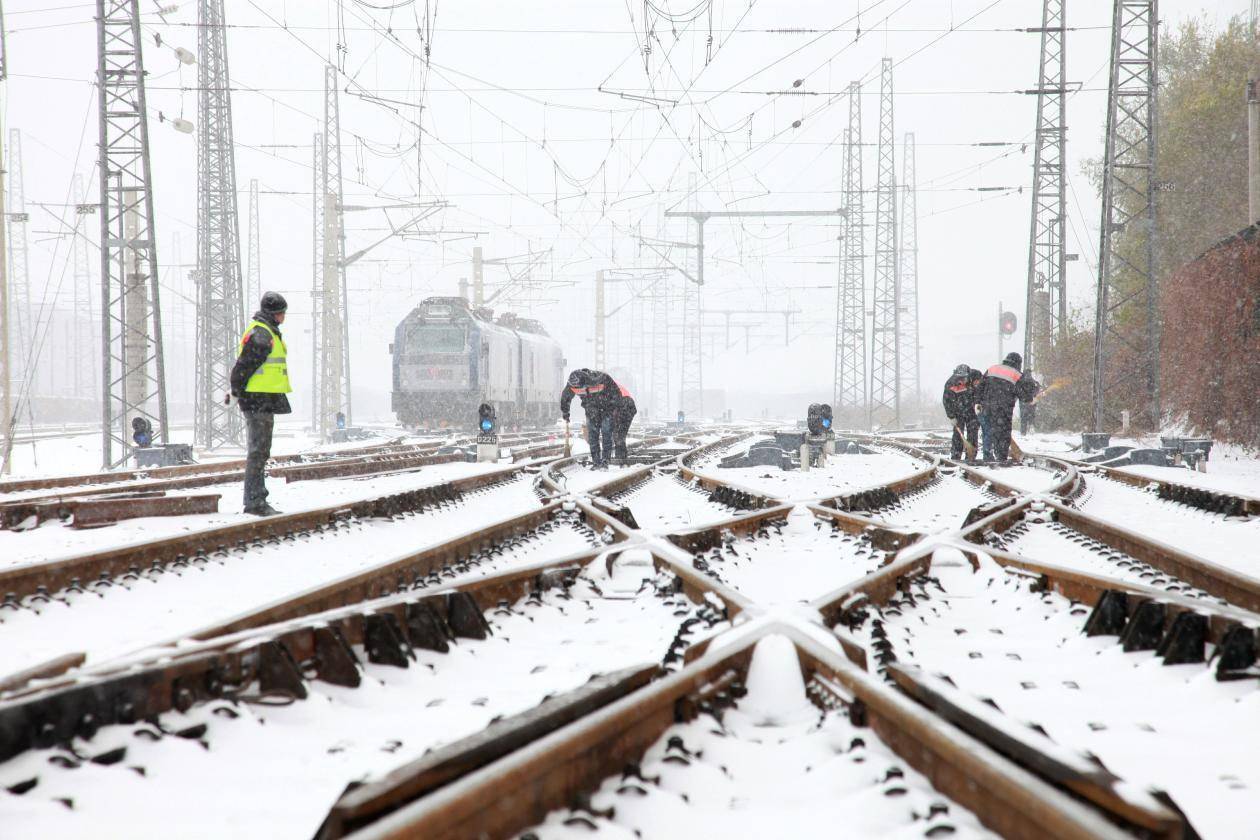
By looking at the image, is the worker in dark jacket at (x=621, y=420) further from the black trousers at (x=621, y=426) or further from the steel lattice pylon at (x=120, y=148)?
the steel lattice pylon at (x=120, y=148)

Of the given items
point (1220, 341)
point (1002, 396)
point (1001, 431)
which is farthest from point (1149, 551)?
point (1220, 341)

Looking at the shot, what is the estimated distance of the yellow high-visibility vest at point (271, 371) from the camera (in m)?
6.91

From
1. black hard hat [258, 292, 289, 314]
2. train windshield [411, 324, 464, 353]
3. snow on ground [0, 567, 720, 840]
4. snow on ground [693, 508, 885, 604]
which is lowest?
snow on ground [693, 508, 885, 604]

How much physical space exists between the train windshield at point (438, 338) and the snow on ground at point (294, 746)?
21.8 meters

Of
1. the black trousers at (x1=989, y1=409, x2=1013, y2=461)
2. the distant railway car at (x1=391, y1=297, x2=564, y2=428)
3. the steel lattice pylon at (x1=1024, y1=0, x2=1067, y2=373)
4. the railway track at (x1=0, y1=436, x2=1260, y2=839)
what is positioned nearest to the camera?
the railway track at (x1=0, y1=436, x2=1260, y2=839)

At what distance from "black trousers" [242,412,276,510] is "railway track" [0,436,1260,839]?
8.90 feet

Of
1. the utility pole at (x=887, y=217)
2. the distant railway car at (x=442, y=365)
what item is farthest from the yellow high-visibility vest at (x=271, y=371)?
the utility pole at (x=887, y=217)

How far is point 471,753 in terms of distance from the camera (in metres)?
1.57

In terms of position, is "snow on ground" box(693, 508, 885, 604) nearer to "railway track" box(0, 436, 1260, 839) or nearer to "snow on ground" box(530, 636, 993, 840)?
"railway track" box(0, 436, 1260, 839)

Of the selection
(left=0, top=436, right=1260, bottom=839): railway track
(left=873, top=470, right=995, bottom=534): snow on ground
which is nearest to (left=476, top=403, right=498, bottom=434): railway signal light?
(left=873, top=470, right=995, bottom=534): snow on ground

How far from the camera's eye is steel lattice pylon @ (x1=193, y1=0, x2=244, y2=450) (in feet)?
70.0

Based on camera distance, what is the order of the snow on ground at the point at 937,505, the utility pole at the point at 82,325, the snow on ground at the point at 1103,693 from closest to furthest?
the snow on ground at the point at 1103,693 → the snow on ground at the point at 937,505 → the utility pole at the point at 82,325

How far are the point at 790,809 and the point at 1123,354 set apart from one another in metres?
22.3

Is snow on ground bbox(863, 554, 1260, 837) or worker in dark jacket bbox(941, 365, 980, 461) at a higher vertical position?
worker in dark jacket bbox(941, 365, 980, 461)
